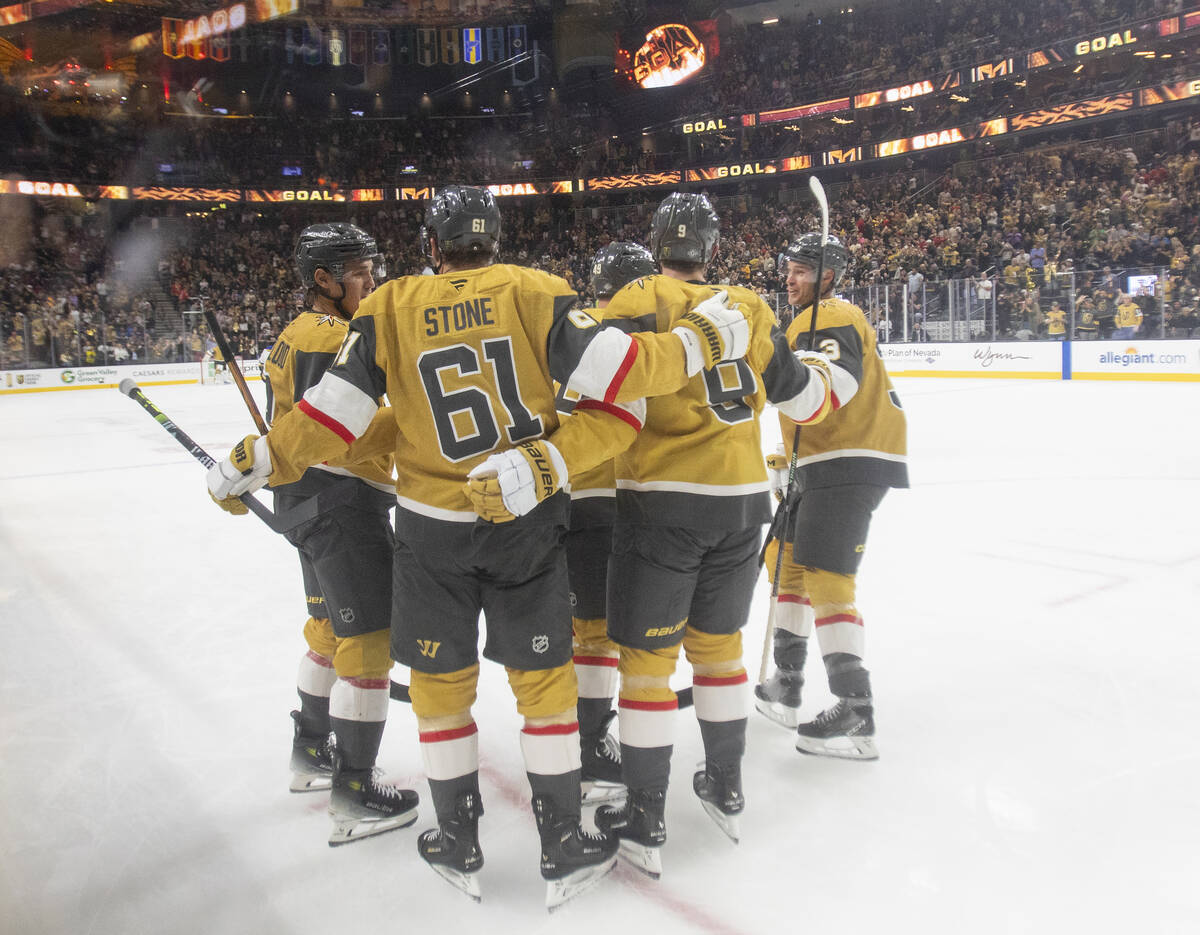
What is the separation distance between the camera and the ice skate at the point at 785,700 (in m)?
2.73

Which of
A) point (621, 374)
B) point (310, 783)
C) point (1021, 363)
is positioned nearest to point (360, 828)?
point (310, 783)

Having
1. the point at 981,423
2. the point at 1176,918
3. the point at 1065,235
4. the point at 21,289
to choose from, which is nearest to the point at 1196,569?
the point at 1176,918

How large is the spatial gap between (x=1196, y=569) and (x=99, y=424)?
434 inches

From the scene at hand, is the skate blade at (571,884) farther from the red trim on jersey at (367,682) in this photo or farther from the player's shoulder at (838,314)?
the player's shoulder at (838,314)

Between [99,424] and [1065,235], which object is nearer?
[99,424]

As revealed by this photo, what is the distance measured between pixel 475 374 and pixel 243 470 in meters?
0.57

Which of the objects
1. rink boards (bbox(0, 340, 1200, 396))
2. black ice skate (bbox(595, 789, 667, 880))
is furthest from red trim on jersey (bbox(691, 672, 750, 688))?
rink boards (bbox(0, 340, 1200, 396))

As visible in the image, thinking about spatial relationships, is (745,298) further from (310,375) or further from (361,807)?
(361,807)

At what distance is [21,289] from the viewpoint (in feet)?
68.7

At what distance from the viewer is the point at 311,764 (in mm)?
2387

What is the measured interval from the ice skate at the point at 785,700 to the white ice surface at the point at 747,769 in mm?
44

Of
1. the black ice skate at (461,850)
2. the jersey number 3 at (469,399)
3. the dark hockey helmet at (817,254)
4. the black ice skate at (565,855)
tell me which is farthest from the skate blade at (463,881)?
the dark hockey helmet at (817,254)

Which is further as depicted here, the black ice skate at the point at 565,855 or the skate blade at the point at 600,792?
the skate blade at the point at 600,792

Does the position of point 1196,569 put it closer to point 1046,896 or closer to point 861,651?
point 861,651
